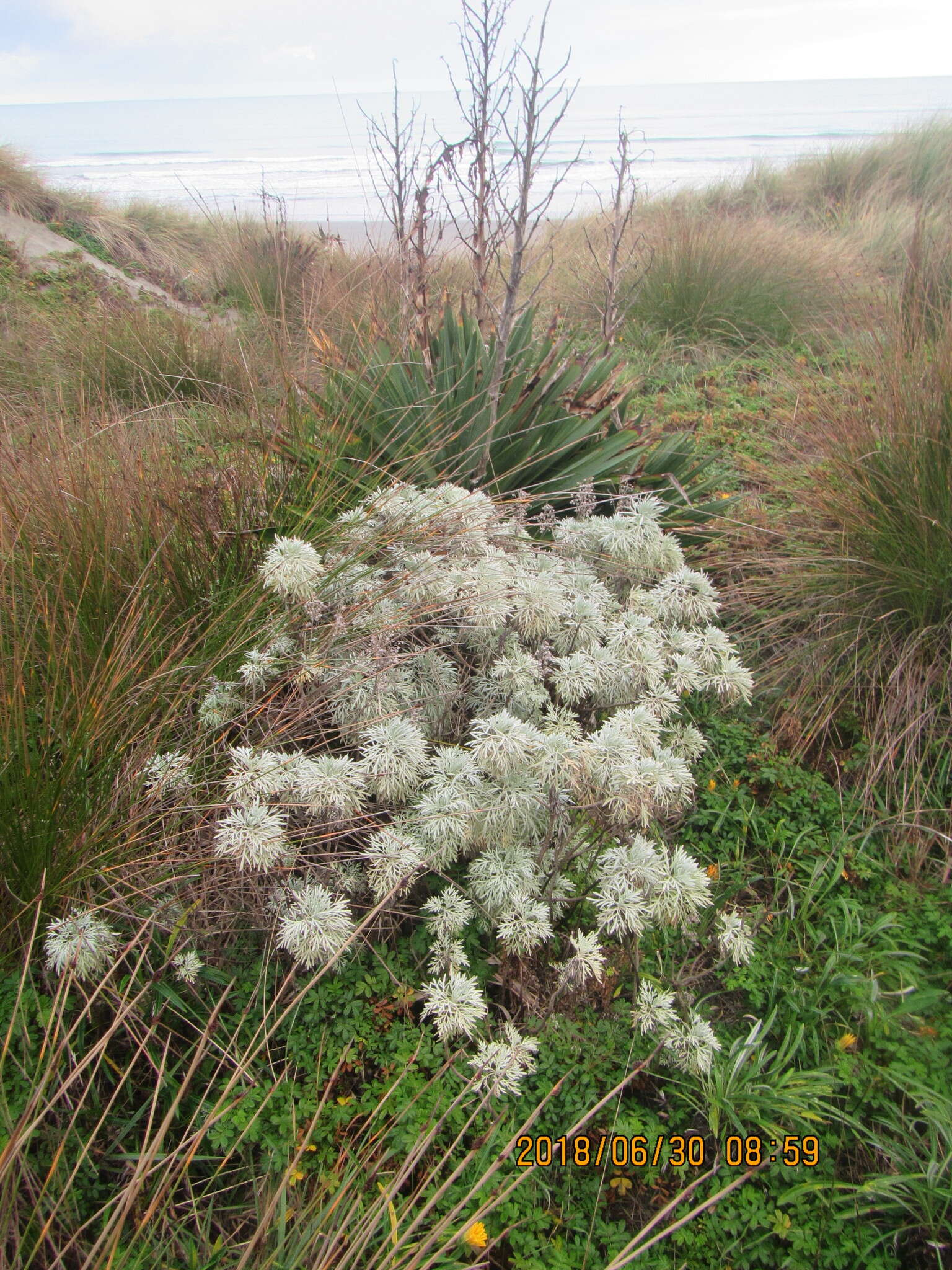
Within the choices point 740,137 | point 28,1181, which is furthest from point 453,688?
point 740,137

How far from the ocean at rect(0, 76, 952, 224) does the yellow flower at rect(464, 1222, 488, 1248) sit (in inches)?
271

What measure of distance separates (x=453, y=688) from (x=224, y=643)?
683 millimetres

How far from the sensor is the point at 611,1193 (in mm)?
1779

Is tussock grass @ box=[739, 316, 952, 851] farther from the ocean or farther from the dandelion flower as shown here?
the ocean

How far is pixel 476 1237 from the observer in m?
1.54

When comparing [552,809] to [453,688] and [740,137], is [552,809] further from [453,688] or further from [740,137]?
[740,137]

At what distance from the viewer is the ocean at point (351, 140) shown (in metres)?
23.3
